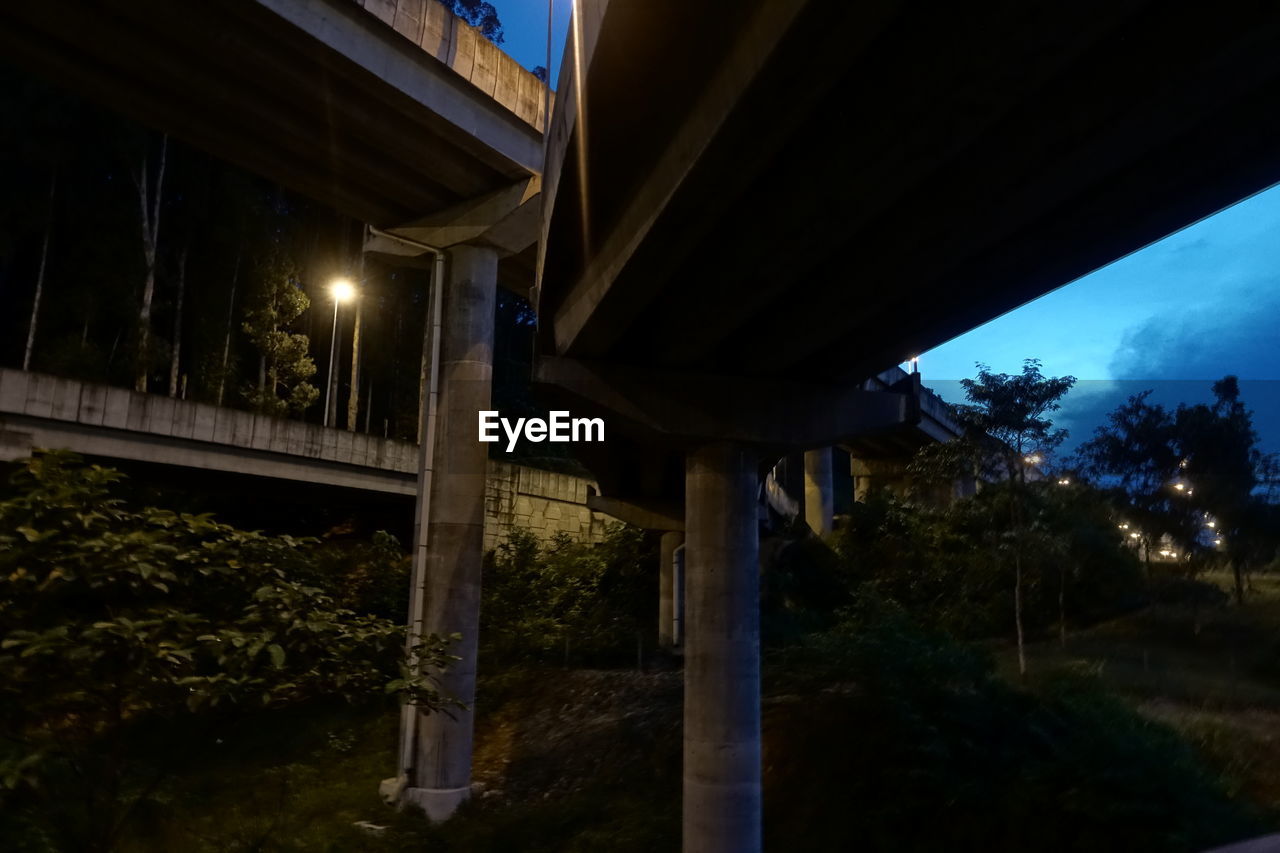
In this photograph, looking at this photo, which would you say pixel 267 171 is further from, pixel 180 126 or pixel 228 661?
pixel 228 661

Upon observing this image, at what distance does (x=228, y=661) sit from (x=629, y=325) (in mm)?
6318

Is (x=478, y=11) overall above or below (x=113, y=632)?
above

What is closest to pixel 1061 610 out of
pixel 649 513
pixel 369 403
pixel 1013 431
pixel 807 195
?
pixel 1013 431

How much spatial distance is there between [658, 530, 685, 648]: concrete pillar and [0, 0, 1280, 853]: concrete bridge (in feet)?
13.7

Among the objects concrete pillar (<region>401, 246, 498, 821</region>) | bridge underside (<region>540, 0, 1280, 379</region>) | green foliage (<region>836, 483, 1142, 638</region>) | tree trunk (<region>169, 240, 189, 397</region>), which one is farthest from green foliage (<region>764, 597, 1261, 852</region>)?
tree trunk (<region>169, 240, 189, 397</region>)

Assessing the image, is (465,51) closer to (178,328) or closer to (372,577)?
(372,577)

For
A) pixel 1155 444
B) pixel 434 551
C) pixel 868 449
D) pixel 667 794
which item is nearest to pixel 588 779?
pixel 667 794

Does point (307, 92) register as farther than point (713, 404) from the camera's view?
No

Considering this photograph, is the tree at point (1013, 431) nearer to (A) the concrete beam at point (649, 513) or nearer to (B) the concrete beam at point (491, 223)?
(A) the concrete beam at point (649, 513)

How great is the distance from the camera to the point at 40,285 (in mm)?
21969

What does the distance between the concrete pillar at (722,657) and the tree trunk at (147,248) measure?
693 inches

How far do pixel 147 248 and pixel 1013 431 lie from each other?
2335 cm

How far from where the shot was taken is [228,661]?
4652mm

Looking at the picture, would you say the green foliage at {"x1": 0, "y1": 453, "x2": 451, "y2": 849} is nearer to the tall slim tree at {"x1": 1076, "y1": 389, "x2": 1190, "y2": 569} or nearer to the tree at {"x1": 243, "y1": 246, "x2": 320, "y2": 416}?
the tree at {"x1": 243, "y1": 246, "x2": 320, "y2": 416}
